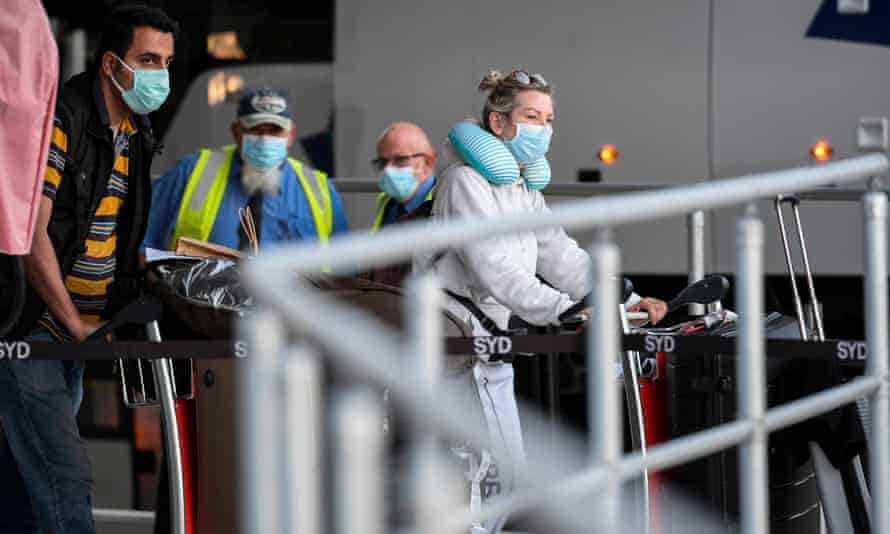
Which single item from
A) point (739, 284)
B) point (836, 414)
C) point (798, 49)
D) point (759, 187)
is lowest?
point (836, 414)

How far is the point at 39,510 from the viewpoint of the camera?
3.25 m

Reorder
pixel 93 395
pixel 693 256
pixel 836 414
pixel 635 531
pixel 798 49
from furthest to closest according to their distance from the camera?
pixel 93 395, pixel 798 49, pixel 693 256, pixel 635 531, pixel 836 414

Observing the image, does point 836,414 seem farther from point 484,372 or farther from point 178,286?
point 178,286

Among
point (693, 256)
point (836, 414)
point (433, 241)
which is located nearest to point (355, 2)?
point (693, 256)

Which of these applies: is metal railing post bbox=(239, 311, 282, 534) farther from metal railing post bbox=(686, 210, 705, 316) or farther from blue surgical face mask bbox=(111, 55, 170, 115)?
metal railing post bbox=(686, 210, 705, 316)

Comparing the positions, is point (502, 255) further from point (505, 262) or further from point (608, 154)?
point (608, 154)

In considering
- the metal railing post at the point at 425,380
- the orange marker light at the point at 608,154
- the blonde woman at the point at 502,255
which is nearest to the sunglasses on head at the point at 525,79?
the blonde woman at the point at 502,255

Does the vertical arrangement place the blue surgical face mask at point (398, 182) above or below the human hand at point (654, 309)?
above

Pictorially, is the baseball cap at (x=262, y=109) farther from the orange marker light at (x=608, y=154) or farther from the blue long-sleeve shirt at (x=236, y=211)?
the orange marker light at (x=608, y=154)

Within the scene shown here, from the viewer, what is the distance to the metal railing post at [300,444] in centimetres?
140

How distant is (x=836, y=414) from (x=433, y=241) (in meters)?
1.62

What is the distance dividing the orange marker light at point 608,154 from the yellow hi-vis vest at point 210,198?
4.93 feet

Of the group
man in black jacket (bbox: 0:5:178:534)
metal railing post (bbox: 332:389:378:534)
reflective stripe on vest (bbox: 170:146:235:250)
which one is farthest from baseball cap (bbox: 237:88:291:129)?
metal railing post (bbox: 332:389:378:534)

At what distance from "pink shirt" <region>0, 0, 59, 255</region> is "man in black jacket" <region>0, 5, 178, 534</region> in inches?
3.5
